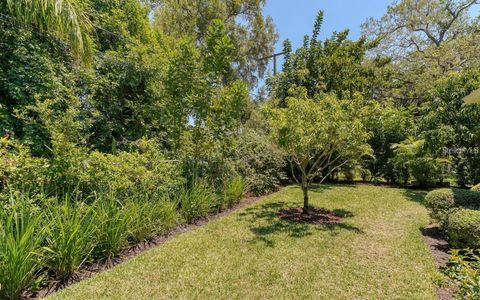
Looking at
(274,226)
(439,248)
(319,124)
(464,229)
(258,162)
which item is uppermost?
(319,124)

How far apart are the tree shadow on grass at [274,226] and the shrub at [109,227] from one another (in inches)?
94.4

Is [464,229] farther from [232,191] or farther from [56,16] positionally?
[56,16]

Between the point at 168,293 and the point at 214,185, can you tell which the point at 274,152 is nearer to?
the point at 214,185

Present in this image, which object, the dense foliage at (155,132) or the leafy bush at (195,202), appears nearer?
the dense foliage at (155,132)

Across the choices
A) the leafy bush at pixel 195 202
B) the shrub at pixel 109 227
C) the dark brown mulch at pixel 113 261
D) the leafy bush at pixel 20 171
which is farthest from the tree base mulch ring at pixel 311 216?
the leafy bush at pixel 20 171

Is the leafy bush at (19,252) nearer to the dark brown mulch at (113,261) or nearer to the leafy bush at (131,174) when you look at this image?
Result: the dark brown mulch at (113,261)

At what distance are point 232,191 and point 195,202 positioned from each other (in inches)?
67.4

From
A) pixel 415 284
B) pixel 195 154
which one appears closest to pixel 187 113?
pixel 195 154

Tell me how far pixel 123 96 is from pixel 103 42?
199 cm

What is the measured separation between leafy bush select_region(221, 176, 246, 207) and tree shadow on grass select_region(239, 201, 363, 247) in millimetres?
583

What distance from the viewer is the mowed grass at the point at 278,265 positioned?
3461mm

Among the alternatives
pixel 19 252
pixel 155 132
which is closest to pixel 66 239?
pixel 19 252

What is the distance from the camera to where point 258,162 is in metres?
10.4

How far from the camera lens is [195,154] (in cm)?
790
